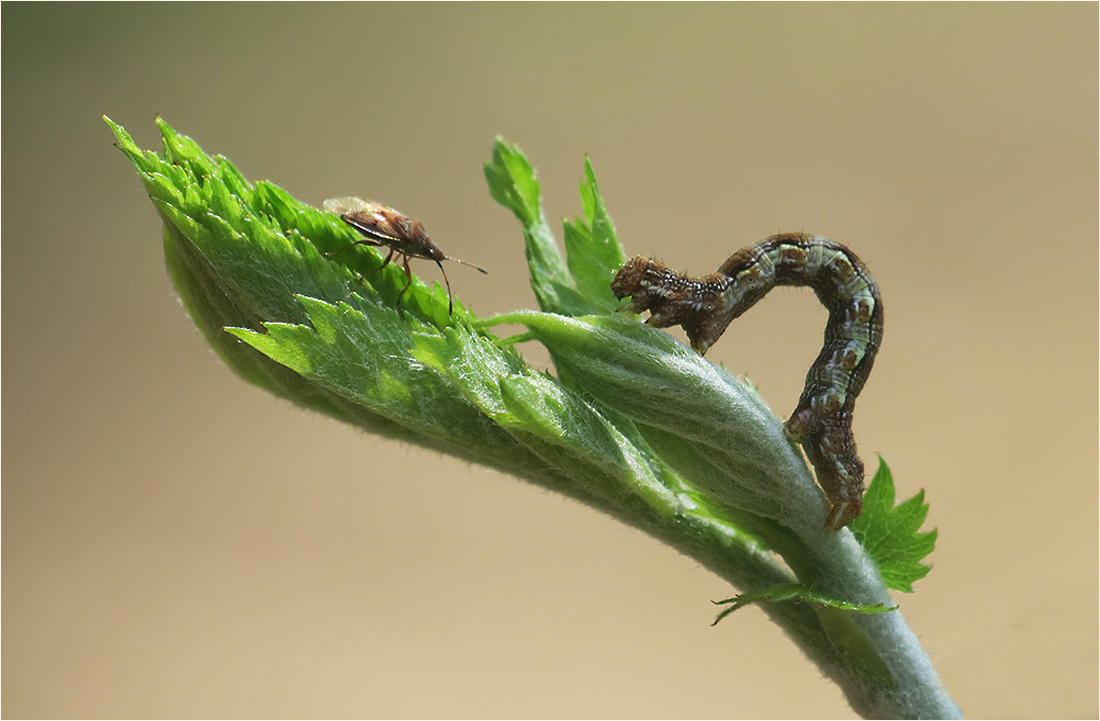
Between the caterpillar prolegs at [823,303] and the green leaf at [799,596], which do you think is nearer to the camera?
the green leaf at [799,596]

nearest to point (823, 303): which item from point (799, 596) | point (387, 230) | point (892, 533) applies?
point (892, 533)

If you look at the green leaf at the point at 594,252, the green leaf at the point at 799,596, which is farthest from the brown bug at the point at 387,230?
the green leaf at the point at 799,596

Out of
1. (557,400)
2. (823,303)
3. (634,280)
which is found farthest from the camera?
(823,303)

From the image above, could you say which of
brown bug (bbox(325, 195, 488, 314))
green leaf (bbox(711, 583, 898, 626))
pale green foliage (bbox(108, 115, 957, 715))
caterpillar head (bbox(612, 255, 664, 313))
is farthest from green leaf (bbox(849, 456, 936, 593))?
brown bug (bbox(325, 195, 488, 314))

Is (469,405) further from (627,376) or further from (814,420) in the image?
(814,420)

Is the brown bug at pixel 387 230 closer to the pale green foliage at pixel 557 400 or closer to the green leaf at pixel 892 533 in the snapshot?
the pale green foliage at pixel 557 400

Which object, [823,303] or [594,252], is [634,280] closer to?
[594,252]

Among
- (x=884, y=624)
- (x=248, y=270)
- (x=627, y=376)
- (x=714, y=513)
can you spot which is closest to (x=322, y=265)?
(x=248, y=270)

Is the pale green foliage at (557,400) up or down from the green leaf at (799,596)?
up
